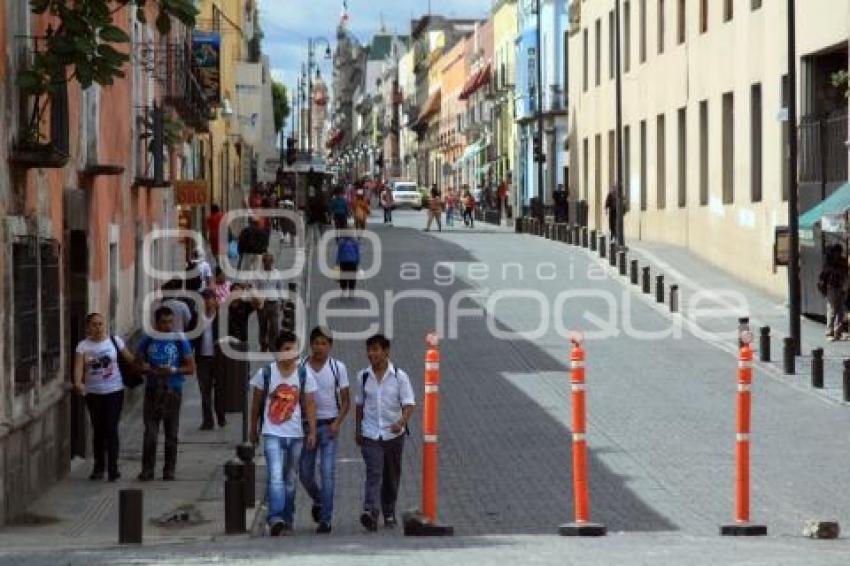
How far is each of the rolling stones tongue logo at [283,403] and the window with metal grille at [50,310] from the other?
163 inches

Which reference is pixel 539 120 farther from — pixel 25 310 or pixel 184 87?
pixel 25 310

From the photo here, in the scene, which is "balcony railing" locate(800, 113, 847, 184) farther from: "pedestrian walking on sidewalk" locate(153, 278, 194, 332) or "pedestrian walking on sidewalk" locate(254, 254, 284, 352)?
"pedestrian walking on sidewalk" locate(153, 278, 194, 332)

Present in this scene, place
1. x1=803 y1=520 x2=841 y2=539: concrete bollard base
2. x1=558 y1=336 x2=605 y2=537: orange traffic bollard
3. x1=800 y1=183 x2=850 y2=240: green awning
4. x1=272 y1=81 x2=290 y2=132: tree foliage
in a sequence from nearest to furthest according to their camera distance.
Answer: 1. x1=558 y1=336 x2=605 y2=537: orange traffic bollard
2. x1=803 y1=520 x2=841 y2=539: concrete bollard base
3. x1=800 y1=183 x2=850 y2=240: green awning
4. x1=272 y1=81 x2=290 y2=132: tree foliage

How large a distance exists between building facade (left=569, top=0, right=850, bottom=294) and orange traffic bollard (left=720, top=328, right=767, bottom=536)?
2021cm

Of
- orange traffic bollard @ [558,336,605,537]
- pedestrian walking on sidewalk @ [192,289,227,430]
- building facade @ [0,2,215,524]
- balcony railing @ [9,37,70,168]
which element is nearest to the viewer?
orange traffic bollard @ [558,336,605,537]

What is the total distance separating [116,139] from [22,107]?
9.48 metres

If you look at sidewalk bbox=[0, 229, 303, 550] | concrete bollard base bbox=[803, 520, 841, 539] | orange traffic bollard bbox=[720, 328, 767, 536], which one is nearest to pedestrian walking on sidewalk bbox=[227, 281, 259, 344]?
sidewalk bbox=[0, 229, 303, 550]

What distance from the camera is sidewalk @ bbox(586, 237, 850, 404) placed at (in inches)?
1136

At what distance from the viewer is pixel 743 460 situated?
631 inches

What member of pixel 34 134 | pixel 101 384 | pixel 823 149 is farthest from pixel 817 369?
pixel 34 134

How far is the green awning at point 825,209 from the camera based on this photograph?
108ft

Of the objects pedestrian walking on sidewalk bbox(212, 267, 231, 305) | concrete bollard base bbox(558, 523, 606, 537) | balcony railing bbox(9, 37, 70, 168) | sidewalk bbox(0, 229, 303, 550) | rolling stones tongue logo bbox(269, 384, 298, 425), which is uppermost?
balcony railing bbox(9, 37, 70, 168)

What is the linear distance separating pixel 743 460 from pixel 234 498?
4.00m

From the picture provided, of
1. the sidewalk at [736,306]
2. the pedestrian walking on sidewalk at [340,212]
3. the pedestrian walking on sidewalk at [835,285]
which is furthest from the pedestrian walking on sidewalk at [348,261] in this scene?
the pedestrian walking on sidewalk at [340,212]
